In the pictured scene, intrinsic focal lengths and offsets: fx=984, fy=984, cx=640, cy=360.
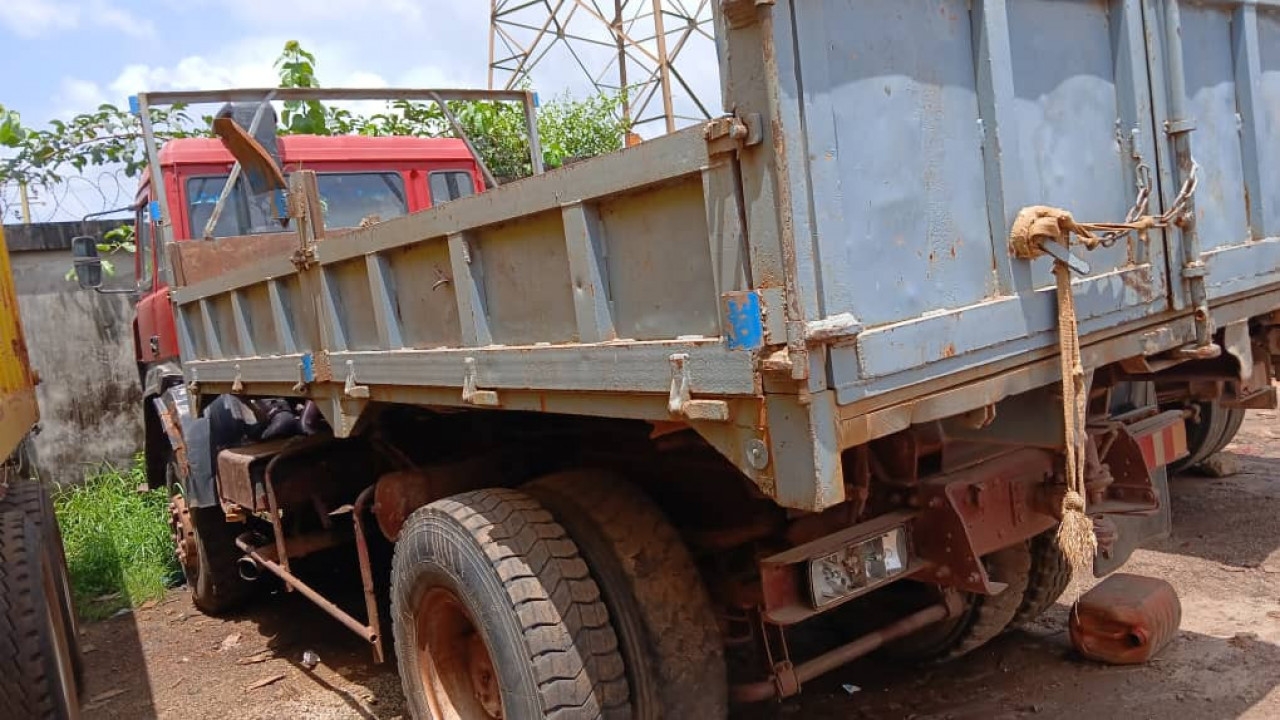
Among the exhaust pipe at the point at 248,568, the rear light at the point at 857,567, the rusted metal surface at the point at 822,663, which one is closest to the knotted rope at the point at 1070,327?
the rear light at the point at 857,567

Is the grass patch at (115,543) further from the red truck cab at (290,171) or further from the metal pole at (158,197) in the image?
the metal pole at (158,197)

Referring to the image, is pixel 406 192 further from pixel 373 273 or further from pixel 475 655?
pixel 475 655

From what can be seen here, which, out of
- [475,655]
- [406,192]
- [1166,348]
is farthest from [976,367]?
[406,192]

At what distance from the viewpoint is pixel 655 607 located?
249 centimetres

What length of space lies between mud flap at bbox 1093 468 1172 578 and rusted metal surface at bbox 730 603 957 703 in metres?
0.50

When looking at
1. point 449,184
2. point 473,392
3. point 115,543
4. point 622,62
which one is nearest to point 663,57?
point 622,62

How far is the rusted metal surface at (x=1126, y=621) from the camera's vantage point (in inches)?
134

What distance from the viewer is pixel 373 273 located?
3.06 m

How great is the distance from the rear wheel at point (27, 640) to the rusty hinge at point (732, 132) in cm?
247

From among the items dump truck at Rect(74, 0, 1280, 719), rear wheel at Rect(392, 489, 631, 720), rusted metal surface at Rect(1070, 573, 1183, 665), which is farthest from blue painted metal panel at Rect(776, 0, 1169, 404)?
rusted metal surface at Rect(1070, 573, 1183, 665)

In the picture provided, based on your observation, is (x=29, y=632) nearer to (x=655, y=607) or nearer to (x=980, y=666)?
(x=655, y=607)

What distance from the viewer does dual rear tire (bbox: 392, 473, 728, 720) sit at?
2449mm

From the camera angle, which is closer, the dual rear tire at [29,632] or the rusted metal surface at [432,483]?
the dual rear tire at [29,632]

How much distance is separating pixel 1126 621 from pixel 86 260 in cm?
540
